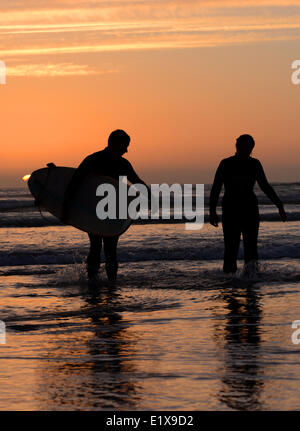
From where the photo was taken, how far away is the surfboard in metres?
9.70

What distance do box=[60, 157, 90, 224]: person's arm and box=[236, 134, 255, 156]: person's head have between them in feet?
5.70

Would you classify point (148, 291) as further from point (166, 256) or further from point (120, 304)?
point (166, 256)

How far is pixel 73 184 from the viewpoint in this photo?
957 centimetres

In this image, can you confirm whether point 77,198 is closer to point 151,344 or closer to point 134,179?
point 134,179

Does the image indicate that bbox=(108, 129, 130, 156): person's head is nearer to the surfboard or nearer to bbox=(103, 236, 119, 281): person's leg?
the surfboard

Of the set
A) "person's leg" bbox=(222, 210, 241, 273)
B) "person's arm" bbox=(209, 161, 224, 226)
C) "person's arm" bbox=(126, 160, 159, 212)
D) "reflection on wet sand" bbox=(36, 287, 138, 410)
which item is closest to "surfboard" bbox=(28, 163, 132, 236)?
"person's arm" bbox=(126, 160, 159, 212)

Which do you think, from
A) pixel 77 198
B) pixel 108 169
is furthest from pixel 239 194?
pixel 77 198

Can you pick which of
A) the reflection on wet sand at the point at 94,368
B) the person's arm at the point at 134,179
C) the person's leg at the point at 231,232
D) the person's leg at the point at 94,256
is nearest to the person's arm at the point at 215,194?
the person's leg at the point at 231,232

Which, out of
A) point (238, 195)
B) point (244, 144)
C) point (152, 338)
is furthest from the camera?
point (238, 195)

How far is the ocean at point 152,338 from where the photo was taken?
472 cm

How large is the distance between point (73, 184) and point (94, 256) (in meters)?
0.88

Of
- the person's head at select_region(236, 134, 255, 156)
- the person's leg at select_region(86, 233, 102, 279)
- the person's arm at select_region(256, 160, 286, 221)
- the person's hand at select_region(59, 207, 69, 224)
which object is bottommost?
the person's leg at select_region(86, 233, 102, 279)

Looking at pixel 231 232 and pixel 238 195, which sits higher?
pixel 238 195

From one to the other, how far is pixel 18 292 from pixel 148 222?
43.8 feet
